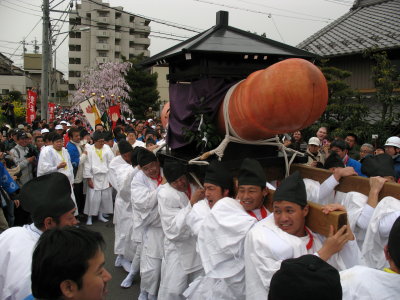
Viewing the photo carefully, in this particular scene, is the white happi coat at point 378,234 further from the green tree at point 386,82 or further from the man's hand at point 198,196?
the green tree at point 386,82

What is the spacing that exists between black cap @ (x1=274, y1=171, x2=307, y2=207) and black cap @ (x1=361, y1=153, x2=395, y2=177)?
117 centimetres

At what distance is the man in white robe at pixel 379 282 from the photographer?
1954mm

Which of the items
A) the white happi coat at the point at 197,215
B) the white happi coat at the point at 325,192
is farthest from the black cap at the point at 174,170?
the white happi coat at the point at 325,192

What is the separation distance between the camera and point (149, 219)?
459 centimetres

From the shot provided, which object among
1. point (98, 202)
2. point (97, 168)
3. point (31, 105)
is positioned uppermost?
point (31, 105)

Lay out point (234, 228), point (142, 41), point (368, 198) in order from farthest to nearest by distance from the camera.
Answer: point (142, 41), point (368, 198), point (234, 228)

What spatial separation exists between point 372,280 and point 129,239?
442cm

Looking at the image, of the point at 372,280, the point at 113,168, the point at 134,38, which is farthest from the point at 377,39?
the point at 134,38

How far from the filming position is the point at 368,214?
2.93 metres

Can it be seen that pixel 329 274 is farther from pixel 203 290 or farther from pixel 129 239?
pixel 129 239

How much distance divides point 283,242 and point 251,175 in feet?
2.09

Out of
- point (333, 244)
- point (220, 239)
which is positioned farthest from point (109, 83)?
point (333, 244)

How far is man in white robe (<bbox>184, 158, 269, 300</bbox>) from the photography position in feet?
9.23

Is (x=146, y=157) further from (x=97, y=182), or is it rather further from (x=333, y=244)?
(x=97, y=182)
